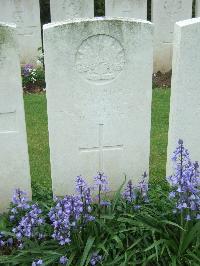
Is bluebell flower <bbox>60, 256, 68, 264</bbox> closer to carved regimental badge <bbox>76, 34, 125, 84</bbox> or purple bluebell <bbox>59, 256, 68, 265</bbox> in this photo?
purple bluebell <bbox>59, 256, 68, 265</bbox>

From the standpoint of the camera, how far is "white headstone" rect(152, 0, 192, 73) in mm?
10602

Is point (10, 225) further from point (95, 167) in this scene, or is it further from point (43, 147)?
point (43, 147)

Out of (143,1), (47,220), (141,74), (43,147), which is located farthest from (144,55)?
(143,1)

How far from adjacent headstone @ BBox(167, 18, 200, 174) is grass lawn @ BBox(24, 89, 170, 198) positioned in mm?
946

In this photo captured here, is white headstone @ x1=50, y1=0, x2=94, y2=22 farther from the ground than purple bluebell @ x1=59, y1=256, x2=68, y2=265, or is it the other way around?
white headstone @ x1=50, y1=0, x2=94, y2=22

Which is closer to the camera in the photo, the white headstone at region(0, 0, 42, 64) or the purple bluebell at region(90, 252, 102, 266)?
the purple bluebell at region(90, 252, 102, 266)

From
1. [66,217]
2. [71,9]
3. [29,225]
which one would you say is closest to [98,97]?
[66,217]

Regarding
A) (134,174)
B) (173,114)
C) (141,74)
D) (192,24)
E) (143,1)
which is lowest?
(134,174)

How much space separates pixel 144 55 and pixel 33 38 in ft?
24.7

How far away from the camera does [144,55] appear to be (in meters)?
4.17

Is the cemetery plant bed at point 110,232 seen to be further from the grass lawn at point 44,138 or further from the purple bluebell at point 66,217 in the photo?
the grass lawn at point 44,138

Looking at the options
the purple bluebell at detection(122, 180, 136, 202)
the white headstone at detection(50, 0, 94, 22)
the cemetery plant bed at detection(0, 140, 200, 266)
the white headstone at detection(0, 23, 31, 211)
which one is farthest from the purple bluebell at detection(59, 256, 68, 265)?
the white headstone at detection(50, 0, 94, 22)

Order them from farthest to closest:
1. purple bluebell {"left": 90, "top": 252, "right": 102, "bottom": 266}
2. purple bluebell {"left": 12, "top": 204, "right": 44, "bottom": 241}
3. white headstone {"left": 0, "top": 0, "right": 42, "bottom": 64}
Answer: white headstone {"left": 0, "top": 0, "right": 42, "bottom": 64} → purple bluebell {"left": 12, "top": 204, "right": 44, "bottom": 241} → purple bluebell {"left": 90, "top": 252, "right": 102, "bottom": 266}

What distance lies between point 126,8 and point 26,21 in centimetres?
255
